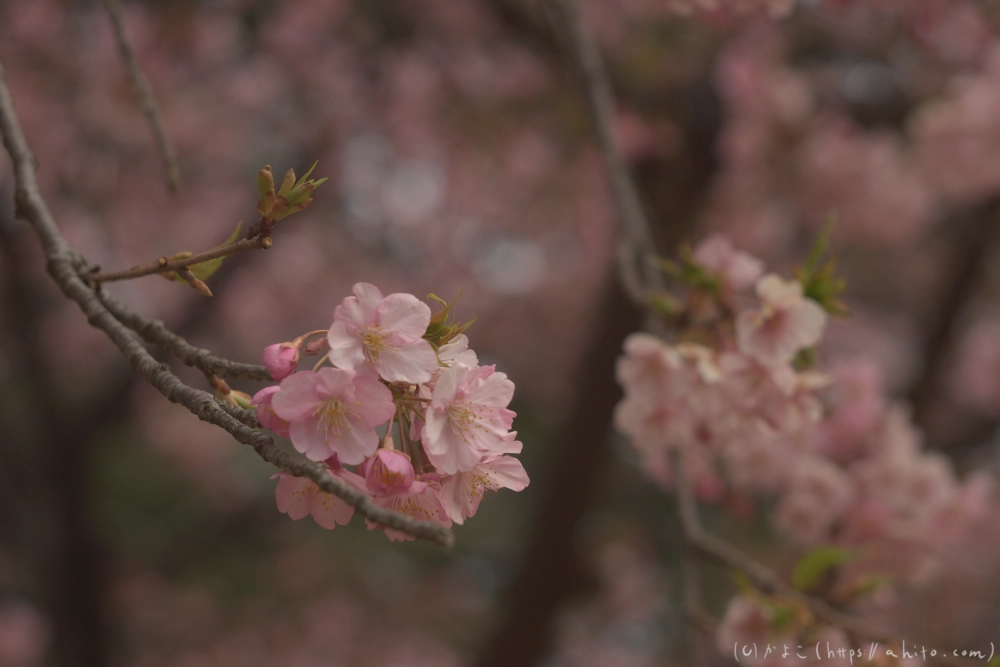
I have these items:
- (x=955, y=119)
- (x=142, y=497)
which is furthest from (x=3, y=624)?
(x=955, y=119)

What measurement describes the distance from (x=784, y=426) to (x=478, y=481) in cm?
60

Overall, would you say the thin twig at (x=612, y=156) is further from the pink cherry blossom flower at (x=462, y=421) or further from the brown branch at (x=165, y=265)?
the brown branch at (x=165, y=265)

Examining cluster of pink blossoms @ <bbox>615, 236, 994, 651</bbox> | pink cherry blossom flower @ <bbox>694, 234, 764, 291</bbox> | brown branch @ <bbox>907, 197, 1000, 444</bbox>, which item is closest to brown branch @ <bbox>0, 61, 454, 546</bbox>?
cluster of pink blossoms @ <bbox>615, 236, 994, 651</bbox>

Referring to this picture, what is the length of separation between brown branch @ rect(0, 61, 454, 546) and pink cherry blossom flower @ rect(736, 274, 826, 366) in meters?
0.69

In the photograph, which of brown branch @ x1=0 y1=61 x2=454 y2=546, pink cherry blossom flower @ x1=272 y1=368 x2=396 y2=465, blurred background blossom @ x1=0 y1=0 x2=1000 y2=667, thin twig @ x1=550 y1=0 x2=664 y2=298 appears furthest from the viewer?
blurred background blossom @ x1=0 y1=0 x2=1000 y2=667

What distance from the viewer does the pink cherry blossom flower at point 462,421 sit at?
0.58 metres

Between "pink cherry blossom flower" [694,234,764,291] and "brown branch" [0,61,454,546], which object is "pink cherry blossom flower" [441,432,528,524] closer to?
"brown branch" [0,61,454,546]

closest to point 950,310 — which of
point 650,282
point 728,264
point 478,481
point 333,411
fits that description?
point 650,282

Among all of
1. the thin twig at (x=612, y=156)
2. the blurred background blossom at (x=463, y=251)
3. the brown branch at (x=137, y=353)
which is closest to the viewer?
the brown branch at (x=137, y=353)

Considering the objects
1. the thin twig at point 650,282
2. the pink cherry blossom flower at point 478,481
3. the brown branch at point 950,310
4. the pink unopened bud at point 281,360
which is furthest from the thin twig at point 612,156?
the brown branch at point 950,310

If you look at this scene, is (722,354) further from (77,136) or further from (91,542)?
(77,136)

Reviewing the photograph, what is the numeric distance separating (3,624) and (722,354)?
13.5ft

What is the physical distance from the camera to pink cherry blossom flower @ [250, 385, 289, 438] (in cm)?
57

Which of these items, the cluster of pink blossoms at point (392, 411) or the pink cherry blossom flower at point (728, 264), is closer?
the cluster of pink blossoms at point (392, 411)
